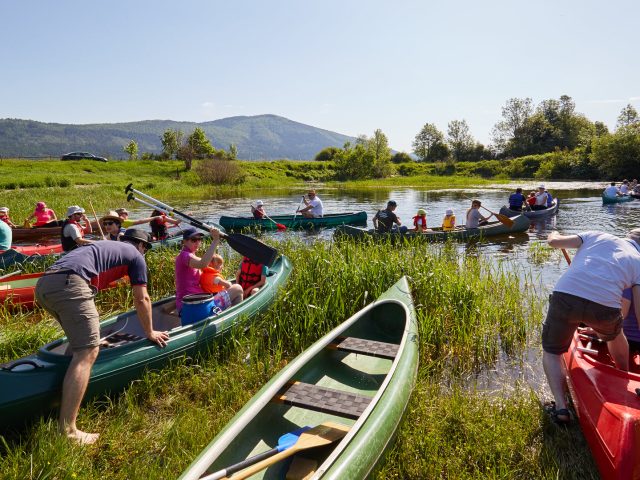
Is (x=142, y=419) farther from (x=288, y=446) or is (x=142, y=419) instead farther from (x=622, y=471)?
(x=622, y=471)

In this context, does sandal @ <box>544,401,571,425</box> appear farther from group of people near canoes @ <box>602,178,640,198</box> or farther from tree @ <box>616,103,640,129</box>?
tree @ <box>616,103,640,129</box>

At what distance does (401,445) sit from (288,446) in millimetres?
1122

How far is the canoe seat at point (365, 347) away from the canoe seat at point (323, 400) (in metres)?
0.89

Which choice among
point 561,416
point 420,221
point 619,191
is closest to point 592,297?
point 561,416

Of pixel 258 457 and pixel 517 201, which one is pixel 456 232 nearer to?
pixel 517 201

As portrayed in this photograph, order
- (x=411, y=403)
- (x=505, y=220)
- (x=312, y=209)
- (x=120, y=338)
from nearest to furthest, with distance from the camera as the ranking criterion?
(x=411, y=403) < (x=120, y=338) < (x=505, y=220) < (x=312, y=209)

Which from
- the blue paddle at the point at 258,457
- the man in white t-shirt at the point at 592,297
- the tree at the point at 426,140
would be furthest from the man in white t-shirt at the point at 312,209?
the tree at the point at 426,140

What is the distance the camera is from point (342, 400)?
3.88 m

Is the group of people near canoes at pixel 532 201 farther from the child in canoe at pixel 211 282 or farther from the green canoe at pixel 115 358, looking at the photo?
the child in canoe at pixel 211 282

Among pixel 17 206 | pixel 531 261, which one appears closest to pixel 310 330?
pixel 531 261

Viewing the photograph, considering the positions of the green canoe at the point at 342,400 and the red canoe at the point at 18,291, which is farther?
the red canoe at the point at 18,291

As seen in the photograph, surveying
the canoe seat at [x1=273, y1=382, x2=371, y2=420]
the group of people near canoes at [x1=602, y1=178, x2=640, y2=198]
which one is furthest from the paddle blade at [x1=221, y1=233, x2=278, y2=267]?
the group of people near canoes at [x1=602, y1=178, x2=640, y2=198]

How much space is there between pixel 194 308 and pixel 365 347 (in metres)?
2.06

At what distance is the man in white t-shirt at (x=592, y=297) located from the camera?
3.58m
